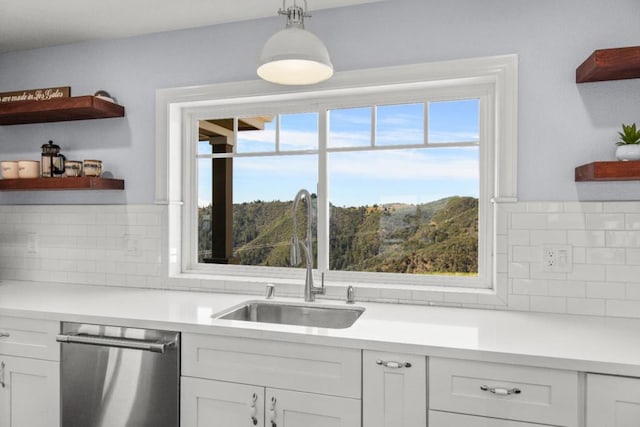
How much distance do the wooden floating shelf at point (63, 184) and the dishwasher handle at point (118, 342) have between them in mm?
891

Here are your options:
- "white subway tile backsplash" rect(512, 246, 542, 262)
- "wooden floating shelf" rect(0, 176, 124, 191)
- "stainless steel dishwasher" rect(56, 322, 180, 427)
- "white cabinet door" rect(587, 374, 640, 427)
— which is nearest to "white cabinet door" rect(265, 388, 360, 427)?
"stainless steel dishwasher" rect(56, 322, 180, 427)

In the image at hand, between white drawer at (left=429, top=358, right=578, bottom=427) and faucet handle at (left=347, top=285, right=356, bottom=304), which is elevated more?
faucet handle at (left=347, top=285, right=356, bottom=304)

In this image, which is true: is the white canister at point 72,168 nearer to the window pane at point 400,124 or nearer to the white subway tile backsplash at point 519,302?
the window pane at point 400,124

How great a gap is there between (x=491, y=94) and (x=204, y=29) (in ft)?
5.34

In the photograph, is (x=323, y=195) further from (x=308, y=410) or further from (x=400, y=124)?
(x=308, y=410)

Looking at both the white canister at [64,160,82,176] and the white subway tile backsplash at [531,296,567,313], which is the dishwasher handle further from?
the white subway tile backsplash at [531,296,567,313]

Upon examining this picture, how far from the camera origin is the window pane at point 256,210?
2.66 meters

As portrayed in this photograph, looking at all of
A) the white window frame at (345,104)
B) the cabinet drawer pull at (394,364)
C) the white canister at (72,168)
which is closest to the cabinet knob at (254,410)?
the cabinet drawer pull at (394,364)

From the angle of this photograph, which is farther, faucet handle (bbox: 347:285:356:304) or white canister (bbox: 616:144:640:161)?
faucet handle (bbox: 347:285:356:304)

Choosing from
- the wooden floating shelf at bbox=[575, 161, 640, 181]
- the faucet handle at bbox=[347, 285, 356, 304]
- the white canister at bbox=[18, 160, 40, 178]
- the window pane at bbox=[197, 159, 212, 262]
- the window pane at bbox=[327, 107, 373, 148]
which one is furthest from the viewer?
the window pane at bbox=[197, 159, 212, 262]

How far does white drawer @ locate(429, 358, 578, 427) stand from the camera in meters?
1.50

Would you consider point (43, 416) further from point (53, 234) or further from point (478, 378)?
point (478, 378)

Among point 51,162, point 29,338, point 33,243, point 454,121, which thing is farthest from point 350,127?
point 33,243

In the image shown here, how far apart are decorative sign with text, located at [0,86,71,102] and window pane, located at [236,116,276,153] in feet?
3.41
